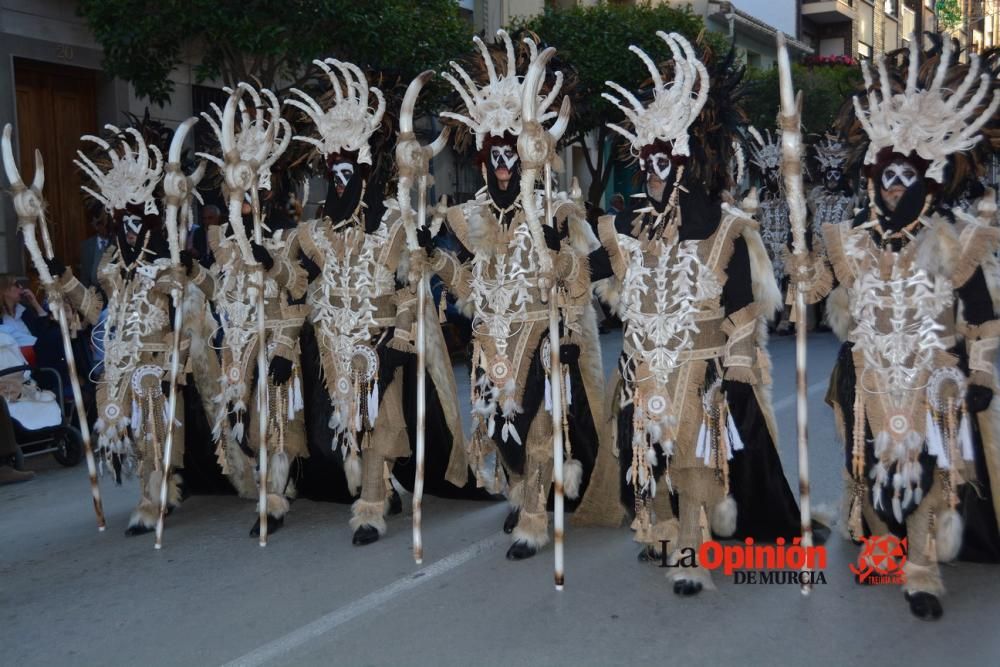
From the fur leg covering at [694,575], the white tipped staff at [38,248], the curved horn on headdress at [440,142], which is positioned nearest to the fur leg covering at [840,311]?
the fur leg covering at [694,575]

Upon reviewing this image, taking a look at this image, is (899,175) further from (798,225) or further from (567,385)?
(567,385)

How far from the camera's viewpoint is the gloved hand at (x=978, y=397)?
435cm

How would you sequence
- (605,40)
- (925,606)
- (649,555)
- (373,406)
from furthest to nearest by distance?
1. (605,40)
2. (373,406)
3. (649,555)
4. (925,606)

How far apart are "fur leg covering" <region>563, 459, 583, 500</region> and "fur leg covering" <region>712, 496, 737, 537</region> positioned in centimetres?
90

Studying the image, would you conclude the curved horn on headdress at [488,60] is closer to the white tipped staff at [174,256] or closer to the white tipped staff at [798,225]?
the white tipped staff at [798,225]

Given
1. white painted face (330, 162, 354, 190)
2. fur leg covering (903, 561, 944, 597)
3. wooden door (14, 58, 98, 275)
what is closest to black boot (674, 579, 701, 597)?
fur leg covering (903, 561, 944, 597)

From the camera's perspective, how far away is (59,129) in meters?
13.3

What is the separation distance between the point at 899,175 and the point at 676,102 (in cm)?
107

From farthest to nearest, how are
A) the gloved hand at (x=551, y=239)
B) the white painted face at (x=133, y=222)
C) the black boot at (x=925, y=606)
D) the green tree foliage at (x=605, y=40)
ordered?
1. the green tree foliage at (x=605, y=40)
2. the white painted face at (x=133, y=222)
3. the gloved hand at (x=551, y=239)
4. the black boot at (x=925, y=606)

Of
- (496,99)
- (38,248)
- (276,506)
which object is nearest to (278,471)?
(276,506)

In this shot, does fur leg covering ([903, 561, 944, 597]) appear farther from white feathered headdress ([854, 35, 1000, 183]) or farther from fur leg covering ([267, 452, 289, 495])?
fur leg covering ([267, 452, 289, 495])

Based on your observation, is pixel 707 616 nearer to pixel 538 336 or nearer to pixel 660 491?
pixel 660 491

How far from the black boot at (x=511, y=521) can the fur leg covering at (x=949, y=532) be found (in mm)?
2218

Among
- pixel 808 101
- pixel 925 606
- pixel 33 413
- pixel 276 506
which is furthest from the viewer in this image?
pixel 808 101
